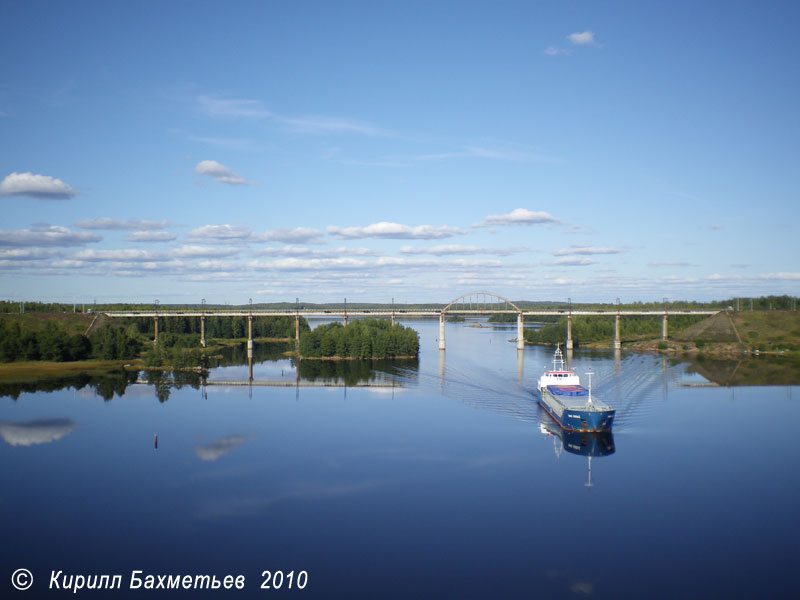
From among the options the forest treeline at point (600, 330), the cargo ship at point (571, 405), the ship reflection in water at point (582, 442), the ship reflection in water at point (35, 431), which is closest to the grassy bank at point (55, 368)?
the ship reflection in water at point (35, 431)

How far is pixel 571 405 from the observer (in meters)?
54.5

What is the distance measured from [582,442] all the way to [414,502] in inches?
762

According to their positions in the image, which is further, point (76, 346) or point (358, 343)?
point (358, 343)

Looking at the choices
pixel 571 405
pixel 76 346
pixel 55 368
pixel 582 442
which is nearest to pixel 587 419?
pixel 582 442

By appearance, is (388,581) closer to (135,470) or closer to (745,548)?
(745,548)

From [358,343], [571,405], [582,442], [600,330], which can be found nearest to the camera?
[582,442]

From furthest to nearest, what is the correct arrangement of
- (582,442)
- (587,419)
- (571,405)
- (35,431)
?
1. (571,405)
2. (35,431)
3. (587,419)
4. (582,442)

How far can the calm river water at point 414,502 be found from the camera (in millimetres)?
25938

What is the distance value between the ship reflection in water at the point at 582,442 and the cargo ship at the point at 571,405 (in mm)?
474

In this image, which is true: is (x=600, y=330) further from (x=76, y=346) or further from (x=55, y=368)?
(x=55, y=368)

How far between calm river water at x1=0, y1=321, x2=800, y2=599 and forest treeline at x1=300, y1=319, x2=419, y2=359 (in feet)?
164

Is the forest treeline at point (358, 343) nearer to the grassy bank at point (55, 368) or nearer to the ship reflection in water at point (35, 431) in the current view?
the grassy bank at point (55, 368)

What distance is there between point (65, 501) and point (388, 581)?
2041 centimetres

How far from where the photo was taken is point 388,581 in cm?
2523
